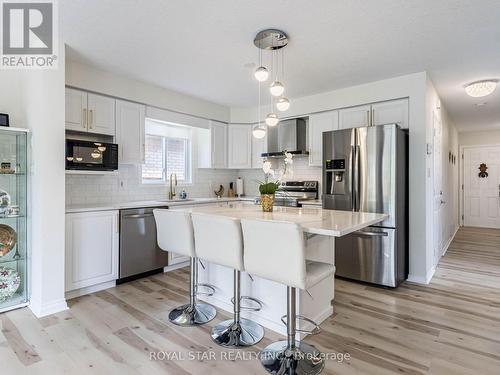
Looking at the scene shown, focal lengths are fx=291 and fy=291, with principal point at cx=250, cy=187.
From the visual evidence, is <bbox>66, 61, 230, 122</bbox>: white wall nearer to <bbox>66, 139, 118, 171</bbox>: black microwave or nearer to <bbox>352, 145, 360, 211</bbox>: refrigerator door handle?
<bbox>66, 139, 118, 171</bbox>: black microwave

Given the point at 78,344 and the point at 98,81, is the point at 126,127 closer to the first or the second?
the point at 98,81

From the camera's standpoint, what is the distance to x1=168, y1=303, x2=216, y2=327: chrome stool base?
2.51m

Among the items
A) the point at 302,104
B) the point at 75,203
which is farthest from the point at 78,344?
the point at 302,104

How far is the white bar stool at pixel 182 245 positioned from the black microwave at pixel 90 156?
4.04ft

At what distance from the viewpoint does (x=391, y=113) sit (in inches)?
147

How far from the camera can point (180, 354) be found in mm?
2072

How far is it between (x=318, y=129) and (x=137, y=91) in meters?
2.62

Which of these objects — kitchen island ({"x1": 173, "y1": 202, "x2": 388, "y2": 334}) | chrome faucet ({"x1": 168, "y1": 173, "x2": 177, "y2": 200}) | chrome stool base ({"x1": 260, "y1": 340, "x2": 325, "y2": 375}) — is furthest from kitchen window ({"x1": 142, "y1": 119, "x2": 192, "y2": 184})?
chrome stool base ({"x1": 260, "y1": 340, "x2": 325, "y2": 375})

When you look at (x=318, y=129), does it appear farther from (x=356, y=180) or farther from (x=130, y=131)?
(x=130, y=131)

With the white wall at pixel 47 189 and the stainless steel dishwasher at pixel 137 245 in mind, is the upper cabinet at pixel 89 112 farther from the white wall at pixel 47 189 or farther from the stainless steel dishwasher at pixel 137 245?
the stainless steel dishwasher at pixel 137 245

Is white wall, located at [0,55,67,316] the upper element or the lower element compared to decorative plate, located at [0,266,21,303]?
upper

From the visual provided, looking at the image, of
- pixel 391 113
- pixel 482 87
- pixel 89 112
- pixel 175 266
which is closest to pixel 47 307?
pixel 175 266

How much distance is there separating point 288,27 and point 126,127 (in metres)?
2.40

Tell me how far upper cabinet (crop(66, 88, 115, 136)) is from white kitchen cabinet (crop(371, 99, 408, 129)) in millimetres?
3385
